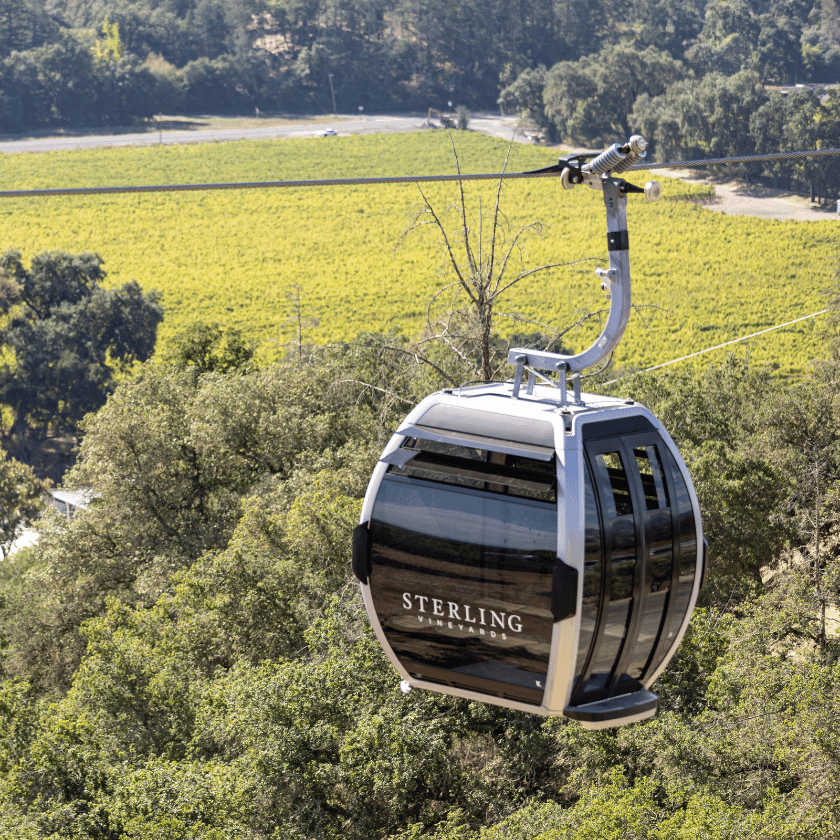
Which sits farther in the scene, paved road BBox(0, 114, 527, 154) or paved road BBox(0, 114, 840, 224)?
paved road BBox(0, 114, 527, 154)

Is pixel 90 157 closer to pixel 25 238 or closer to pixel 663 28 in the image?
pixel 25 238

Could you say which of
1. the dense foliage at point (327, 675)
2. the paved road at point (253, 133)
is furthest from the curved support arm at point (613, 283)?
the paved road at point (253, 133)

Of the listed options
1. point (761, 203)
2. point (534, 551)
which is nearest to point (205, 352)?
point (534, 551)

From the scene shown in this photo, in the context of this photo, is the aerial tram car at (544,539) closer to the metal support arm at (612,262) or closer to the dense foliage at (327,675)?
the metal support arm at (612,262)

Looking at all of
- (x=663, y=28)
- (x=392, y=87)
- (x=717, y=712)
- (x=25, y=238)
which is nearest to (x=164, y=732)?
(x=717, y=712)

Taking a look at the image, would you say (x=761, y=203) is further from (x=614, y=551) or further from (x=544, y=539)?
(x=544, y=539)

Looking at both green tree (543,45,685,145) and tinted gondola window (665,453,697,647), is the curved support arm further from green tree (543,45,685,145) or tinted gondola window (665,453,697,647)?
green tree (543,45,685,145)

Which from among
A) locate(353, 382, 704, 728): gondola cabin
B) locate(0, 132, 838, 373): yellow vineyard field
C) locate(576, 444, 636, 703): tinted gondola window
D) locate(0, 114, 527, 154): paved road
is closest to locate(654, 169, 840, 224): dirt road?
locate(0, 132, 838, 373): yellow vineyard field
